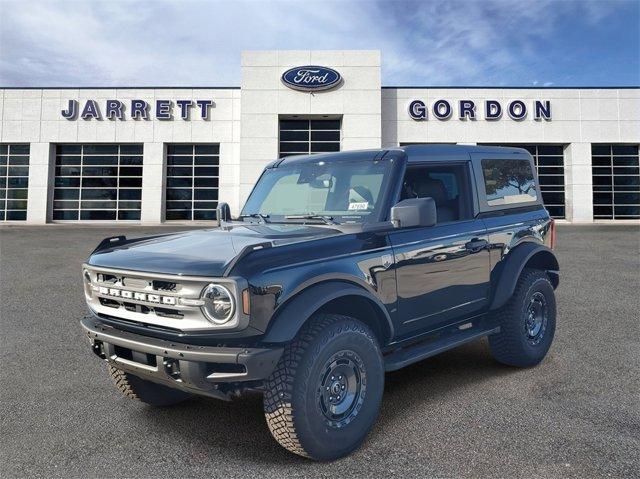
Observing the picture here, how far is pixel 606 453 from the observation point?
2.74 meters

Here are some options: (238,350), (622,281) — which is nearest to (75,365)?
(238,350)

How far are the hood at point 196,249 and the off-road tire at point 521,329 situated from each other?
206 cm

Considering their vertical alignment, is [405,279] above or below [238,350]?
above

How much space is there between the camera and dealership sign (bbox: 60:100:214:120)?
24.3 m

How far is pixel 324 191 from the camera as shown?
3684mm

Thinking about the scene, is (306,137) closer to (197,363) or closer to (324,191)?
(324,191)

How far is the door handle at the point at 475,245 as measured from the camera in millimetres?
3676

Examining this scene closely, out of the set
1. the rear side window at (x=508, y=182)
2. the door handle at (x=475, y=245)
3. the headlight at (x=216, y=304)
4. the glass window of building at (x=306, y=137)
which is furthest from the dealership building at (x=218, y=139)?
the headlight at (x=216, y=304)

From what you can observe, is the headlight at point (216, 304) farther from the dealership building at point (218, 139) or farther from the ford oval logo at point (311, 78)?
the ford oval logo at point (311, 78)

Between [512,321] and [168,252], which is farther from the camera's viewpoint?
[512,321]

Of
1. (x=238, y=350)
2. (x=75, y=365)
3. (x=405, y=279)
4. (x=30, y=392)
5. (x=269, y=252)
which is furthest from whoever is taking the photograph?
(x=75, y=365)

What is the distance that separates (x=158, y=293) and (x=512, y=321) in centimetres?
310

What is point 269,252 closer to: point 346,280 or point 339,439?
point 346,280

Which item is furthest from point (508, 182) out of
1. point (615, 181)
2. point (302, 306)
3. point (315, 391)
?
point (615, 181)
